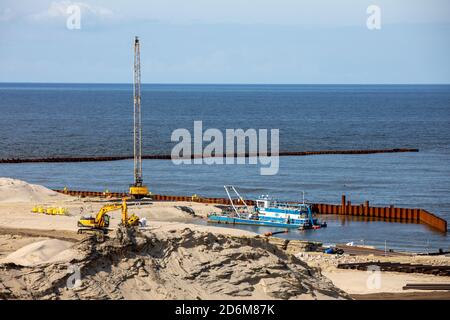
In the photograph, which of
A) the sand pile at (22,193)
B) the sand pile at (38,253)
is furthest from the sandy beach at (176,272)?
the sand pile at (22,193)

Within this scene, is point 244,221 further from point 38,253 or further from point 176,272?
point 176,272

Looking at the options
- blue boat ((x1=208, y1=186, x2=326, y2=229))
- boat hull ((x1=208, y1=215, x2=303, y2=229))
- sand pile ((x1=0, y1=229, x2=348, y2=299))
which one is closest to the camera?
sand pile ((x1=0, y1=229, x2=348, y2=299))

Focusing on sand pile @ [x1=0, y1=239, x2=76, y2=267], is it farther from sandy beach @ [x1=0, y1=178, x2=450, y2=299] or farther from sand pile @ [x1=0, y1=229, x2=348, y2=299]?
sand pile @ [x1=0, y1=229, x2=348, y2=299]

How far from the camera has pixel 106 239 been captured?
34.6 metres

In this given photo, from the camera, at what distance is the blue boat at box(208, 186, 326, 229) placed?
68875 mm

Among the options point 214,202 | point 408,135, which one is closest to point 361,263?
point 214,202

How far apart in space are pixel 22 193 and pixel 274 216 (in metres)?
19.9

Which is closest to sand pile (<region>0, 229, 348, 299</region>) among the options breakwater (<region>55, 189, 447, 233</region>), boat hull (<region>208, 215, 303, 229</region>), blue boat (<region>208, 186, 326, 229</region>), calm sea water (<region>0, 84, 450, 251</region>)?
calm sea water (<region>0, 84, 450, 251</region>)

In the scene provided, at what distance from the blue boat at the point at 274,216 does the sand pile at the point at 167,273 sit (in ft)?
109

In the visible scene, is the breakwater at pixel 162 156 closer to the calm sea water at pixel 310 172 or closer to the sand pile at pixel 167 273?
the calm sea water at pixel 310 172

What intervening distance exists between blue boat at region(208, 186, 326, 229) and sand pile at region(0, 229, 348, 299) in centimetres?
3308

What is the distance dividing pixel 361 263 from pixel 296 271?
1443cm

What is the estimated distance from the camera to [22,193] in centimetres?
7256

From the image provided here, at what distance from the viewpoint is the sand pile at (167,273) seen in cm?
3175
